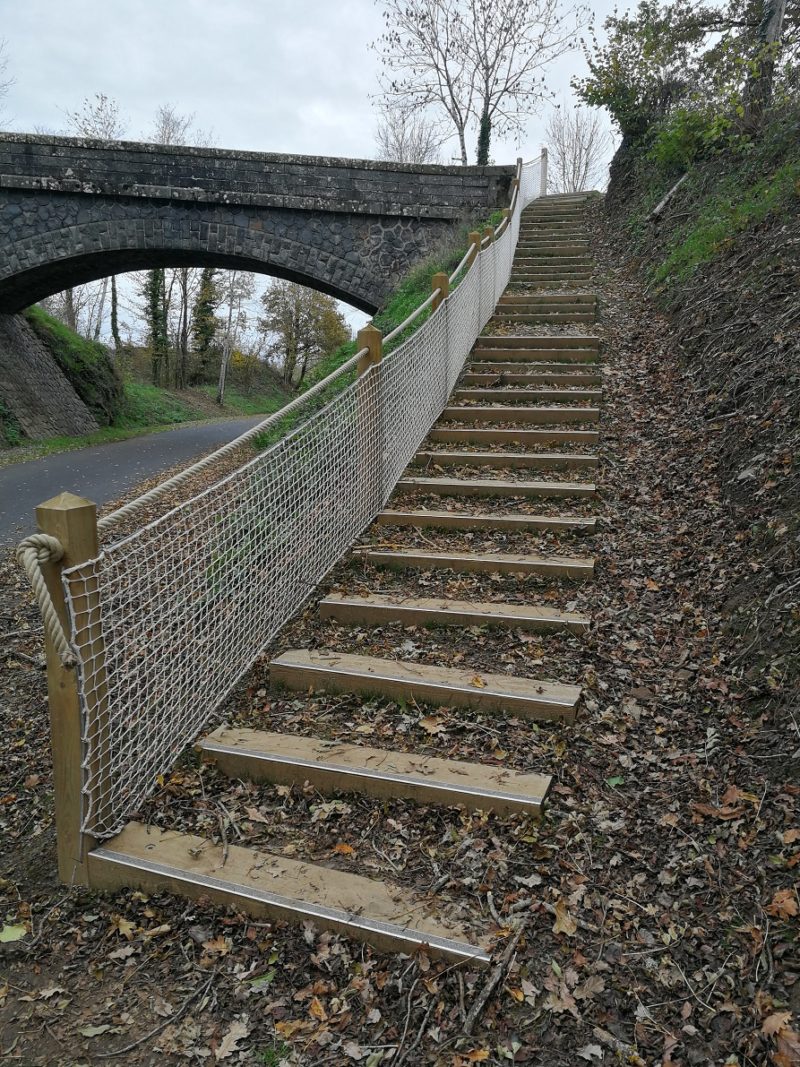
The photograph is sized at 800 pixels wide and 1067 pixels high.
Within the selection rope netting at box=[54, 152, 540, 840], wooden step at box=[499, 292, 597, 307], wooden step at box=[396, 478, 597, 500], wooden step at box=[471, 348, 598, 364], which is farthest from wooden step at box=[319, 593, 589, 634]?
wooden step at box=[499, 292, 597, 307]

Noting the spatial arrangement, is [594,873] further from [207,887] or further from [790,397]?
[790,397]

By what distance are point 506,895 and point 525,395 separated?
15.7 ft

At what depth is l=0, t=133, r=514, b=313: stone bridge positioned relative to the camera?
11.5 m

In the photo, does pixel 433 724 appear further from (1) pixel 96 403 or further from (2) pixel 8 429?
(1) pixel 96 403

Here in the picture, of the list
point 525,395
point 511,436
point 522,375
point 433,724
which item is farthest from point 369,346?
point 522,375

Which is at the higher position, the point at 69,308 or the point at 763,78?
the point at 763,78

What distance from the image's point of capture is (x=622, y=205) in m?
13.0

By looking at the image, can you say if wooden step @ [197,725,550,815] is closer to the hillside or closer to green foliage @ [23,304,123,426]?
the hillside

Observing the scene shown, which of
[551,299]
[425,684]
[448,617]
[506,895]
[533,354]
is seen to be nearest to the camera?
[506,895]

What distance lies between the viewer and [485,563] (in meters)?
4.02

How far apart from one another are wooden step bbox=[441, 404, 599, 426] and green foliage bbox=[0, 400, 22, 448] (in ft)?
31.7

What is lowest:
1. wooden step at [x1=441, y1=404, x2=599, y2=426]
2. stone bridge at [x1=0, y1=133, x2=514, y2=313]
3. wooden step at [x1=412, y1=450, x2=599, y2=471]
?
wooden step at [x1=412, y1=450, x2=599, y2=471]

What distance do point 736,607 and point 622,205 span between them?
466 inches

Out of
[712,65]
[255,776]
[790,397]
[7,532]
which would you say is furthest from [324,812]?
[712,65]
